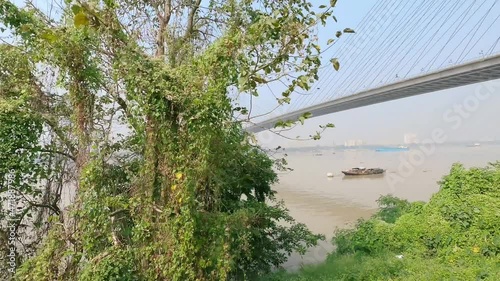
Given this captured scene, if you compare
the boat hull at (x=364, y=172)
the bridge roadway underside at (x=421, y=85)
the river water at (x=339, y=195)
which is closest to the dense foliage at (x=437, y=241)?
the river water at (x=339, y=195)

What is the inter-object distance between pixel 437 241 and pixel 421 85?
33.3 ft

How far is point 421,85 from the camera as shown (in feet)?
42.3

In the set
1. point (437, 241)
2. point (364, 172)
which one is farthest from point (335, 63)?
point (364, 172)

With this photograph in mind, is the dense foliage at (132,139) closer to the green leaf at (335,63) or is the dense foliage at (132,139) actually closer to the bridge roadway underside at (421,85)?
the green leaf at (335,63)

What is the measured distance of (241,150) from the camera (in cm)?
256

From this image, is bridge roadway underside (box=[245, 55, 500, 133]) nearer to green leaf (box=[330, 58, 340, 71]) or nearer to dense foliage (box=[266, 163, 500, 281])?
dense foliage (box=[266, 163, 500, 281])

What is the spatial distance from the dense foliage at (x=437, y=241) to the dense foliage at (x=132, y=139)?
1439 mm

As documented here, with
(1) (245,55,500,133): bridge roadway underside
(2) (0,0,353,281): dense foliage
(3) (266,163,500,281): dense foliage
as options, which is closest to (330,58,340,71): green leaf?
(2) (0,0,353,281): dense foliage

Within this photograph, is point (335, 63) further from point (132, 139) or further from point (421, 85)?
point (421, 85)

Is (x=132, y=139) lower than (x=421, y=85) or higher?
lower

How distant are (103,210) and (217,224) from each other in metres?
0.70

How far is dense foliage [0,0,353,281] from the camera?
2.02m

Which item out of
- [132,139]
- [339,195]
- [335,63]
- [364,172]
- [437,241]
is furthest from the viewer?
[364,172]

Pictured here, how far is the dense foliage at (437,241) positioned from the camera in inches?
129
